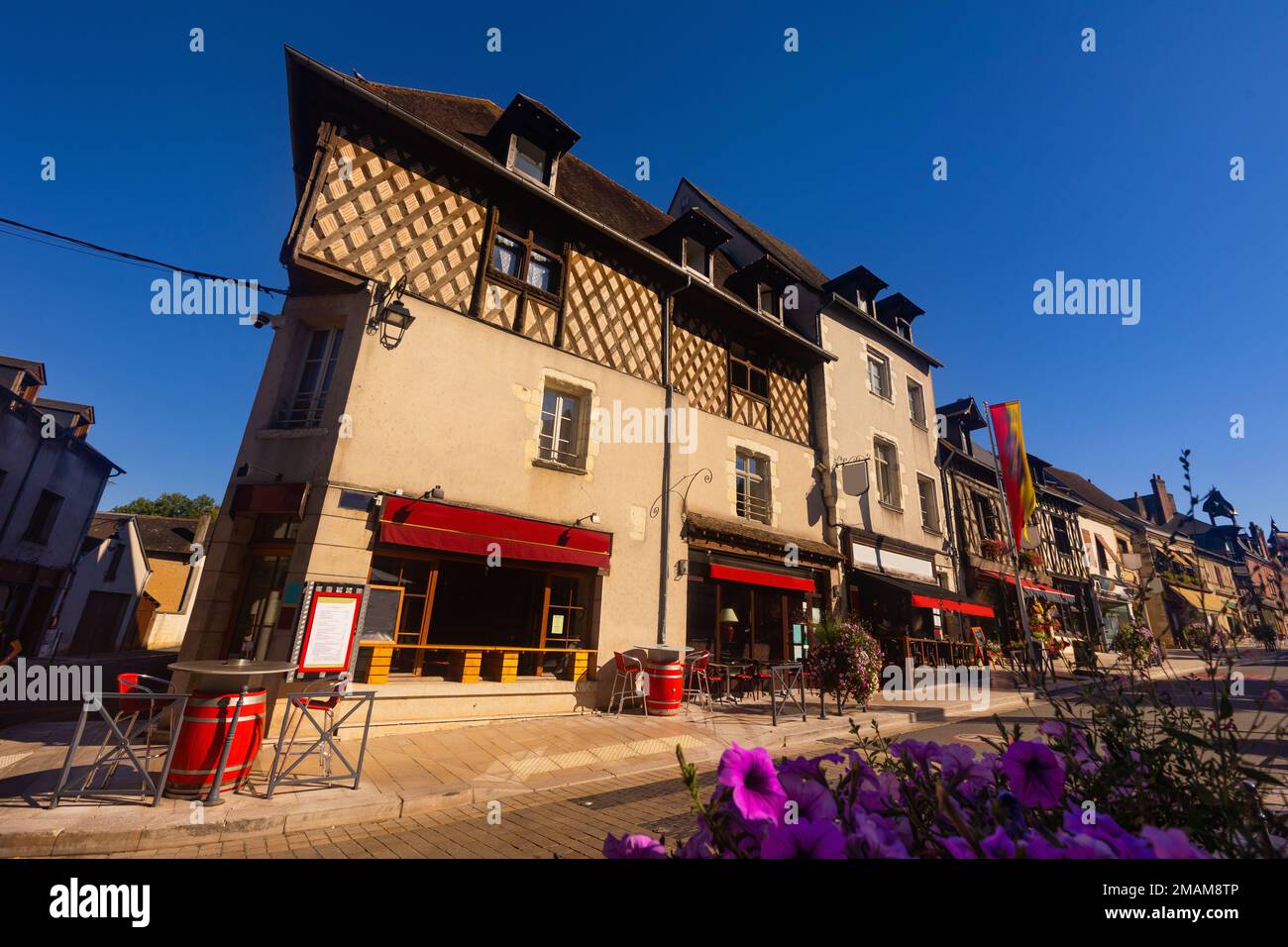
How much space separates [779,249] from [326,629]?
55.1ft

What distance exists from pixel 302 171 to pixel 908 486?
52.6 feet

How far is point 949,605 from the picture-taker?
13102 mm

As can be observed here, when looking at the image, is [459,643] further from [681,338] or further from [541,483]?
→ [681,338]

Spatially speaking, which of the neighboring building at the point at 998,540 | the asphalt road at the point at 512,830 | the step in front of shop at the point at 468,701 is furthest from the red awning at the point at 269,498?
the neighboring building at the point at 998,540

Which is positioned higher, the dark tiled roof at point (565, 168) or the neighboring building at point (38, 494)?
the dark tiled roof at point (565, 168)

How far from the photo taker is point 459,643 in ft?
26.0

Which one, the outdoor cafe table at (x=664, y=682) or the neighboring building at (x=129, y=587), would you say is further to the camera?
the neighboring building at (x=129, y=587)

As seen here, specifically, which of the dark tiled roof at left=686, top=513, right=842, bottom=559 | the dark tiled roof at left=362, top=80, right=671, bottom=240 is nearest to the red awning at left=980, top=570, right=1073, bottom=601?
the dark tiled roof at left=686, top=513, right=842, bottom=559

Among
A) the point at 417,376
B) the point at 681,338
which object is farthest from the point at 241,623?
the point at 681,338

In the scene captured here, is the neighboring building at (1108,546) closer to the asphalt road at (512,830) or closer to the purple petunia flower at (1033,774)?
the asphalt road at (512,830)

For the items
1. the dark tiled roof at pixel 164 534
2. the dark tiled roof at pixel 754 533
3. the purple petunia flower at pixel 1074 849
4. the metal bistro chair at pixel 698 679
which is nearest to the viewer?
the purple petunia flower at pixel 1074 849

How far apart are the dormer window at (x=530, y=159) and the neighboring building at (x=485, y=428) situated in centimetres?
5

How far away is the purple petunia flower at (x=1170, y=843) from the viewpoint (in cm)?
60
